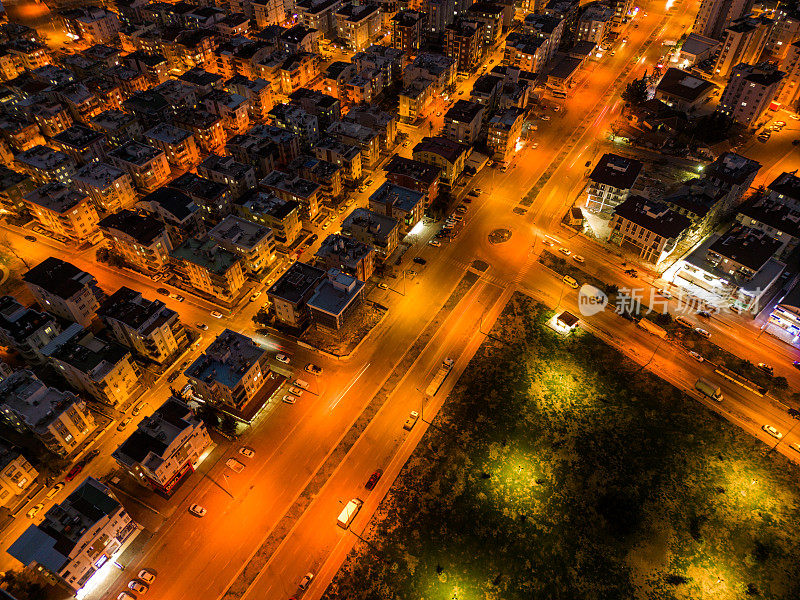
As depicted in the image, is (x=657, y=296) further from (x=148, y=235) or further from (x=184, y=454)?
(x=148, y=235)

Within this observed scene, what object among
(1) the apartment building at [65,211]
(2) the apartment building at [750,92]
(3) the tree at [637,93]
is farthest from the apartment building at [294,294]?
(2) the apartment building at [750,92]

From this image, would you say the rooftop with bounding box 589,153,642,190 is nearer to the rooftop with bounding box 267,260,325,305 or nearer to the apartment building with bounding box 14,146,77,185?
the rooftop with bounding box 267,260,325,305

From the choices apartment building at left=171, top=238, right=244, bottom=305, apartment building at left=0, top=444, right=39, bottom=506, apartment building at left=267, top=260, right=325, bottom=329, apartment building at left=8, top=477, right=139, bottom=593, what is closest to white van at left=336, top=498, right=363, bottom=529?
apartment building at left=8, top=477, right=139, bottom=593

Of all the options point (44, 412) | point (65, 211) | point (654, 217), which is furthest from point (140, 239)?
point (654, 217)

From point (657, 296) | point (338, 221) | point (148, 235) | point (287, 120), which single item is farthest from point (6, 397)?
point (657, 296)

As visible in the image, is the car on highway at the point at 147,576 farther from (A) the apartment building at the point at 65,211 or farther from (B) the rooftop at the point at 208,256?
(A) the apartment building at the point at 65,211

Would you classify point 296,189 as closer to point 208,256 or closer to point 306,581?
point 208,256
